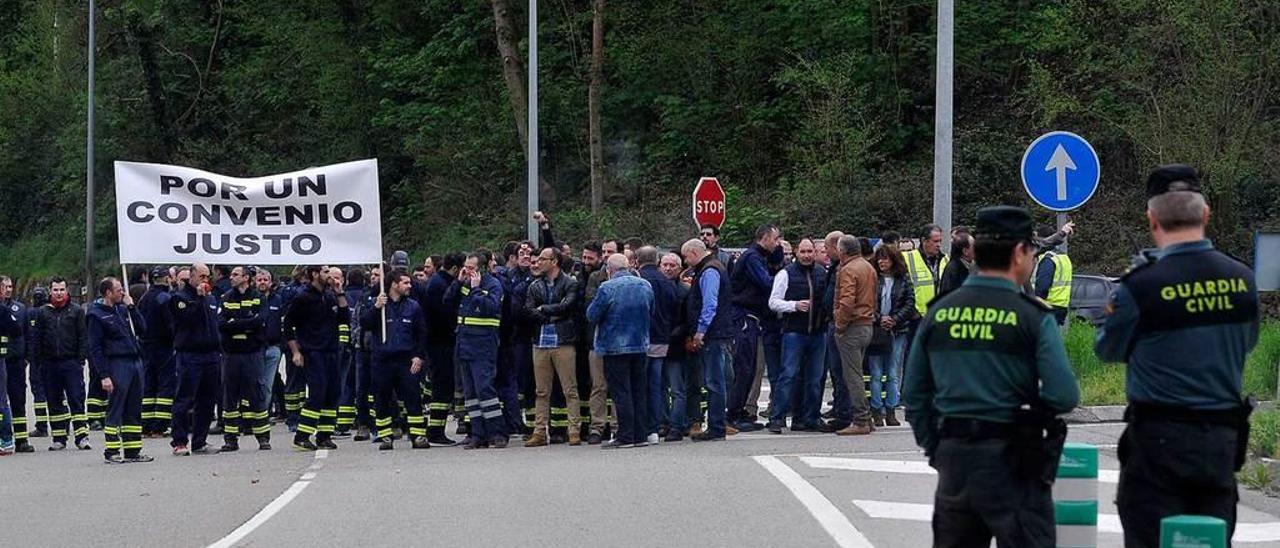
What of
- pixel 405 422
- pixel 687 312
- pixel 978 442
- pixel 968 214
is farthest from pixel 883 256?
pixel 968 214

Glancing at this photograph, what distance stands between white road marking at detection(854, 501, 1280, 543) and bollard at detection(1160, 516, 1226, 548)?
4.24 meters

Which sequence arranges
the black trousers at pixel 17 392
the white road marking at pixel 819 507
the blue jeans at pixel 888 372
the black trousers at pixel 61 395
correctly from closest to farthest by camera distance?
the white road marking at pixel 819 507, the blue jeans at pixel 888 372, the black trousers at pixel 17 392, the black trousers at pixel 61 395

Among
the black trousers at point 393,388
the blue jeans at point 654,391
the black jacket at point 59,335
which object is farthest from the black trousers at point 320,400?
the blue jeans at point 654,391

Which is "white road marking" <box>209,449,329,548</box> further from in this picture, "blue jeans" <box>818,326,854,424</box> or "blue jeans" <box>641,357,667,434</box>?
"blue jeans" <box>818,326,854,424</box>

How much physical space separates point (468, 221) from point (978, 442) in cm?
3581

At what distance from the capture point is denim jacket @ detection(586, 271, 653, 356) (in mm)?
15078

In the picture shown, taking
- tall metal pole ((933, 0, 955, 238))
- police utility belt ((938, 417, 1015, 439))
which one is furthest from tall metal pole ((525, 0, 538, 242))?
police utility belt ((938, 417, 1015, 439))

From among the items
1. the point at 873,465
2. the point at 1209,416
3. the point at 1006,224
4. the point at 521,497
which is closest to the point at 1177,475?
the point at 1209,416

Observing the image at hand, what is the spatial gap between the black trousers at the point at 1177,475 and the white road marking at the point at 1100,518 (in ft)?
11.2

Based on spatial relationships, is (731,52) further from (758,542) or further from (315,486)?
(758,542)

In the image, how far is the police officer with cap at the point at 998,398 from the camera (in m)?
6.29

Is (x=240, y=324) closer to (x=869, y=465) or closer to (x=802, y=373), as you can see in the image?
(x=802, y=373)

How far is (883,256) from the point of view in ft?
52.6

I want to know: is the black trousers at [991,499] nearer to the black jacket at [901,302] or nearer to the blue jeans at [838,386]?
the blue jeans at [838,386]
